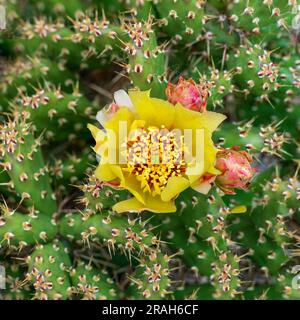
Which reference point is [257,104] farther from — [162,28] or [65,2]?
[65,2]

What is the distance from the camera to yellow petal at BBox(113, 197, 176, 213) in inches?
71.6

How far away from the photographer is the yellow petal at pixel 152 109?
1797mm

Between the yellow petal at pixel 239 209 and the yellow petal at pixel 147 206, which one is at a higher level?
the yellow petal at pixel 147 206

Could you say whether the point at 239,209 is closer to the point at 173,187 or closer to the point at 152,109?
the point at 173,187

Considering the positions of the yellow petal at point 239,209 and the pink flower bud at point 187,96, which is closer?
the pink flower bud at point 187,96

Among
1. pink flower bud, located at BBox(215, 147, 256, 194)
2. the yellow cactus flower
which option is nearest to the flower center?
the yellow cactus flower

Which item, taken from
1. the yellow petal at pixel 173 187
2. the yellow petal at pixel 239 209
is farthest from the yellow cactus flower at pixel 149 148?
the yellow petal at pixel 239 209

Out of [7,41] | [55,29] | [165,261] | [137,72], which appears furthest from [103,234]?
[7,41]

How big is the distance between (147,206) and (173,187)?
11cm

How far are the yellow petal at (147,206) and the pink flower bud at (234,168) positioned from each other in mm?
170

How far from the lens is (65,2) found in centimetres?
239

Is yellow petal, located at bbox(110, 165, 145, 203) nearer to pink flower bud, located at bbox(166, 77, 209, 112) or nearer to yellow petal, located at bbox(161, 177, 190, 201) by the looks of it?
yellow petal, located at bbox(161, 177, 190, 201)

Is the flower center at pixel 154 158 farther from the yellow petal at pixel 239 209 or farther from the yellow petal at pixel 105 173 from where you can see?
the yellow petal at pixel 239 209

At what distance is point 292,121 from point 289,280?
0.57 meters
